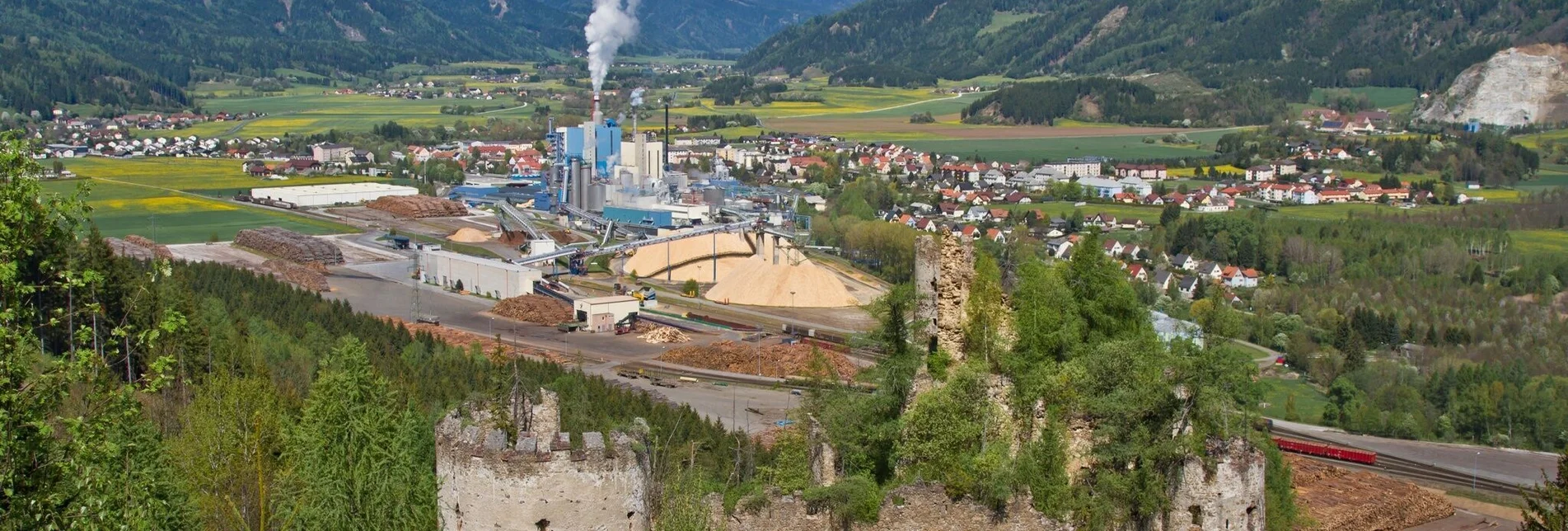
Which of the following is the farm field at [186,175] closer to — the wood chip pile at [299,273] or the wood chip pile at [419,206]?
the wood chip pile at [419,206]

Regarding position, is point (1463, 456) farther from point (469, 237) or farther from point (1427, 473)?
point (469, 237)

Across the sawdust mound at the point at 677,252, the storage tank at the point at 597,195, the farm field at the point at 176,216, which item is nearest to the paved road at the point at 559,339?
the sawdust mound at the point at 677,252

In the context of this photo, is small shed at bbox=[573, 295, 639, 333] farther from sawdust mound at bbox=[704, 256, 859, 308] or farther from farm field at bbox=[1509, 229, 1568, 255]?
farm field at bbox=[1509, 229, 1568, 255]

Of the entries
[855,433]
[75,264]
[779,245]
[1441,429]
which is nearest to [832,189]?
[779,245]

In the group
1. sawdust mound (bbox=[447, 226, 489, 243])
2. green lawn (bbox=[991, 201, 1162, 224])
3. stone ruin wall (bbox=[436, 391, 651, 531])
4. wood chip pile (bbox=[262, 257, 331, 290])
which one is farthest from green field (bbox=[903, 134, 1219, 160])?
stone ruin wall (bbox=[436, 391, 651, 531])

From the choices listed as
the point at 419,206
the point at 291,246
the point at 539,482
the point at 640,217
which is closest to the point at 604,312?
the point at 291,246

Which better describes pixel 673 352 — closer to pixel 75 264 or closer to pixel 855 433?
pixel 75 264
